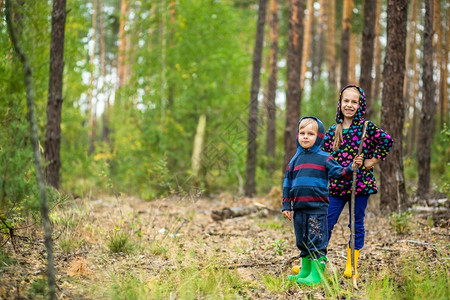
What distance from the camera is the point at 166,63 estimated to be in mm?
10797

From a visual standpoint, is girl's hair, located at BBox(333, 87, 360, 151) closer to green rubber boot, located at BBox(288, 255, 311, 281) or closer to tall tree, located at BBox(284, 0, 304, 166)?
green rubber boot, located at BBox(288, 255, 311, 281)

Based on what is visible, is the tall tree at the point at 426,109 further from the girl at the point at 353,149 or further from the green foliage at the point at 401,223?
the girl at the point at 353,149

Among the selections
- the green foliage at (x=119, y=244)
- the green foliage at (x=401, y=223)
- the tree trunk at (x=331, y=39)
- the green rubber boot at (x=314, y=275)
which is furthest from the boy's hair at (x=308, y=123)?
the tree trunk at (x=331, y=39)

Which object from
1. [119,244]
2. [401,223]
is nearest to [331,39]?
[401,223]

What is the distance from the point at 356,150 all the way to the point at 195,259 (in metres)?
1.97

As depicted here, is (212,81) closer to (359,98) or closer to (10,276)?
(359,98)

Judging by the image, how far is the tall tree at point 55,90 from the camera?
662 centimetres

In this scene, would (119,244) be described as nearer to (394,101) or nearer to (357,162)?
(357,162)

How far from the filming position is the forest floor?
3211 mm

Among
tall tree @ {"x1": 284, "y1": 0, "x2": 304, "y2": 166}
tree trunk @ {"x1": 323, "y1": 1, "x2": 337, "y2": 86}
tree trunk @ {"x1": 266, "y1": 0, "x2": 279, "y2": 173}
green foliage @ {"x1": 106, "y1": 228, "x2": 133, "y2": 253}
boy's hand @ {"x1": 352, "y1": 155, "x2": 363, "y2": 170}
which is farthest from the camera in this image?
tree trunk @ {"x1": 323, "y1": 1, "x2": 337, "y2": 86}

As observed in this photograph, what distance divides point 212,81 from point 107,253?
717 cm

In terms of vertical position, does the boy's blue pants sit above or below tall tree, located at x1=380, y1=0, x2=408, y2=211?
below

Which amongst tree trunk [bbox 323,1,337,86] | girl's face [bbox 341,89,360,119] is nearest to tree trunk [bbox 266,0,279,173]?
tree trunk [bbox 323,1,337,86]

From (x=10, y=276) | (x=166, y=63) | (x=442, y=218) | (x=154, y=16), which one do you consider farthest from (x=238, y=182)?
(x=10, y=276)
